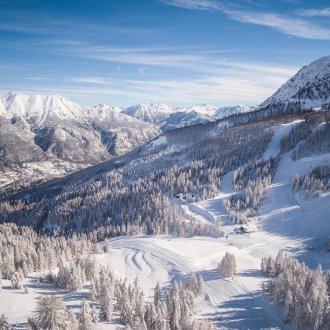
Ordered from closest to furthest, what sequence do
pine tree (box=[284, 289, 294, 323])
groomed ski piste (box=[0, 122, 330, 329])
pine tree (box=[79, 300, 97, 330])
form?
pine tree (box=[79, 300, 97, 330]), pine tree (box=[284, 289, 294, 323]), groomed ski piste (box=[0, 122, 330, 329])

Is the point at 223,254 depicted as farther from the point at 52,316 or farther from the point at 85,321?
the point at 52,316

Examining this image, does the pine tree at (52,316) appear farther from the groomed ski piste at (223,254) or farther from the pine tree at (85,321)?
the groomed ski piste at (223,254)

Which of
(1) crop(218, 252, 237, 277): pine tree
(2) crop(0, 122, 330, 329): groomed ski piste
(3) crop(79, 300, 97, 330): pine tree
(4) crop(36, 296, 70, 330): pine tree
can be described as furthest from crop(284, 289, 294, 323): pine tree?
(4) crop(36, 296, 70, 330): pine tree

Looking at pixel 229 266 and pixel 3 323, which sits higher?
pixel 229 266

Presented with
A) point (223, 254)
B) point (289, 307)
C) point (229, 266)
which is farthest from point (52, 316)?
point (223, 254)

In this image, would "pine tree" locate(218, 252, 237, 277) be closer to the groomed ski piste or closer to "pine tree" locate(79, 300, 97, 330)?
the groomed ski piste

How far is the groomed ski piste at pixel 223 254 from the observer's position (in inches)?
3487

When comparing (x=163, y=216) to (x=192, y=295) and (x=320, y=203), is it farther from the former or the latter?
(x=192, y=295)

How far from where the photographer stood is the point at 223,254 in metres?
138

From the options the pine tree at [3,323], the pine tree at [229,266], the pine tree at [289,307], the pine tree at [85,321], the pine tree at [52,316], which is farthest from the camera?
the pine tree at [229,266]

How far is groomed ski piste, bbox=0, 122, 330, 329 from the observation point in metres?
88.6

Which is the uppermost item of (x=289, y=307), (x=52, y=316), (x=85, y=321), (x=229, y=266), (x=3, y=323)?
(x=52, y=316)

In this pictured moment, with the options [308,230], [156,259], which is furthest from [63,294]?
[308,230]

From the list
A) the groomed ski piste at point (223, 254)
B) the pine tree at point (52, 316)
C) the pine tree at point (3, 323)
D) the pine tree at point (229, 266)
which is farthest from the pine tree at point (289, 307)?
the pine tree at point (3, 323)
